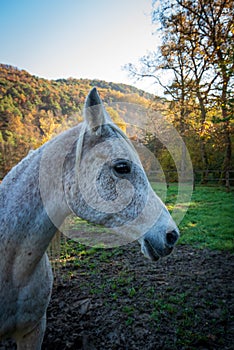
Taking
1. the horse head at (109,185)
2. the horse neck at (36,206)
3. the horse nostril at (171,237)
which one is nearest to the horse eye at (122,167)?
the horse head at (109,185)

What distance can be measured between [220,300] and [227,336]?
736mm

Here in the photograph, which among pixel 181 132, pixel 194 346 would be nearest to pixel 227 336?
pixel 194 346

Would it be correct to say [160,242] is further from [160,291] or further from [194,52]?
[194,52]

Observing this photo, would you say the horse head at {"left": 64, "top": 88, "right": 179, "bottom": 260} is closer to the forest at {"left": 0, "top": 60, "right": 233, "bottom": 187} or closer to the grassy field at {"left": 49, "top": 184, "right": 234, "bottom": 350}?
the forest at {"left": 0, "top": 60, "right": 233, "bottom": 187}

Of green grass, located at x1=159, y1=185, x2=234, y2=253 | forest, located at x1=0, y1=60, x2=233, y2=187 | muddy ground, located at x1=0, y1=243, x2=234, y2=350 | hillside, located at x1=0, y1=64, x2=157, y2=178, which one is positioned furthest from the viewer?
hillside, located at x1=0, y1=64, x2=157, y2=178

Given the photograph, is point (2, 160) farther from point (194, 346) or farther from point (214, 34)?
point (194, 346)

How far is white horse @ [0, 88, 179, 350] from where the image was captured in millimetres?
Answer: 1417

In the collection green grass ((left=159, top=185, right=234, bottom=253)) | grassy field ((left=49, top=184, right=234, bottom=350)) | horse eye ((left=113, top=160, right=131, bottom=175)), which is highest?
horse eye ((left=113, top=160, right=131, bottom=175))

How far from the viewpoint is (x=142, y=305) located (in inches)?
126

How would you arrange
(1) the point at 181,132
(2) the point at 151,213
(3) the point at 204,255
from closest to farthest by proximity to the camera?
(2) the point at 151,213 → (3) the point at 204,255 → (1) the point at 181,132

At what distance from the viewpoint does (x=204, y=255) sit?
5.00 meters

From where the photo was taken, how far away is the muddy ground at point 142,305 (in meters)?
2.54

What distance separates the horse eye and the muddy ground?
225 cm

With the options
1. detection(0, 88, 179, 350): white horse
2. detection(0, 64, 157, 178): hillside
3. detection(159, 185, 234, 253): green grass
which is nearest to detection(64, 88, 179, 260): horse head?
detection(0, 88, 179, 350): white horse
